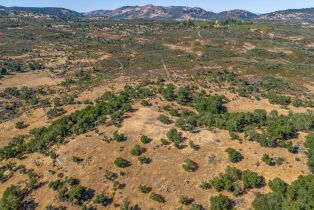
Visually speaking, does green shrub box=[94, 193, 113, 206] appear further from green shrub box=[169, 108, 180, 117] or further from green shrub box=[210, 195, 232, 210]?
green shrub box=[169, 108, 180, 117]

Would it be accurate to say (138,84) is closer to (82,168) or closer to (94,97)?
(94,97)

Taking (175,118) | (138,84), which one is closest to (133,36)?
(138,84)

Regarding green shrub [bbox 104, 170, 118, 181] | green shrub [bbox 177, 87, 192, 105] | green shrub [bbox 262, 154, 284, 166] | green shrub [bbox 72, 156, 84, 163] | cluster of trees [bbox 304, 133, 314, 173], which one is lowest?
green shrub [bbox 104, 170, 118, 181]

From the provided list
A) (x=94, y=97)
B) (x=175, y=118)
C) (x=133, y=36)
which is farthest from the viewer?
(x=133, y=36)

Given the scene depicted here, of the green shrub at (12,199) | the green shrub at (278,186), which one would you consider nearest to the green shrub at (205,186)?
the green shrub at (278,186)

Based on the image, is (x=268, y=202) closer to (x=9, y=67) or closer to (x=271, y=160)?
(x=271, y=160)

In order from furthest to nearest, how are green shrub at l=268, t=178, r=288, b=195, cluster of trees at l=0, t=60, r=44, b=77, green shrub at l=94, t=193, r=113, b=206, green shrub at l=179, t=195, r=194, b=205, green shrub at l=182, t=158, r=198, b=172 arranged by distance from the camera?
cluster of trees at l=0, t=60, r=44, b=77, green shrub at l=182, t=158, r=198, b=172, green shrub at l=94, t=193, r=113, b=206, green shrub at l=179, t=195, r=194, b=205, green shrub at l=268, t=178, r=288, b=195

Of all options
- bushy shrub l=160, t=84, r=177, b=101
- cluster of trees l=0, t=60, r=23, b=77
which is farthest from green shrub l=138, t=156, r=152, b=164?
cluster of trees l=0, t=60, r=23, b=77
